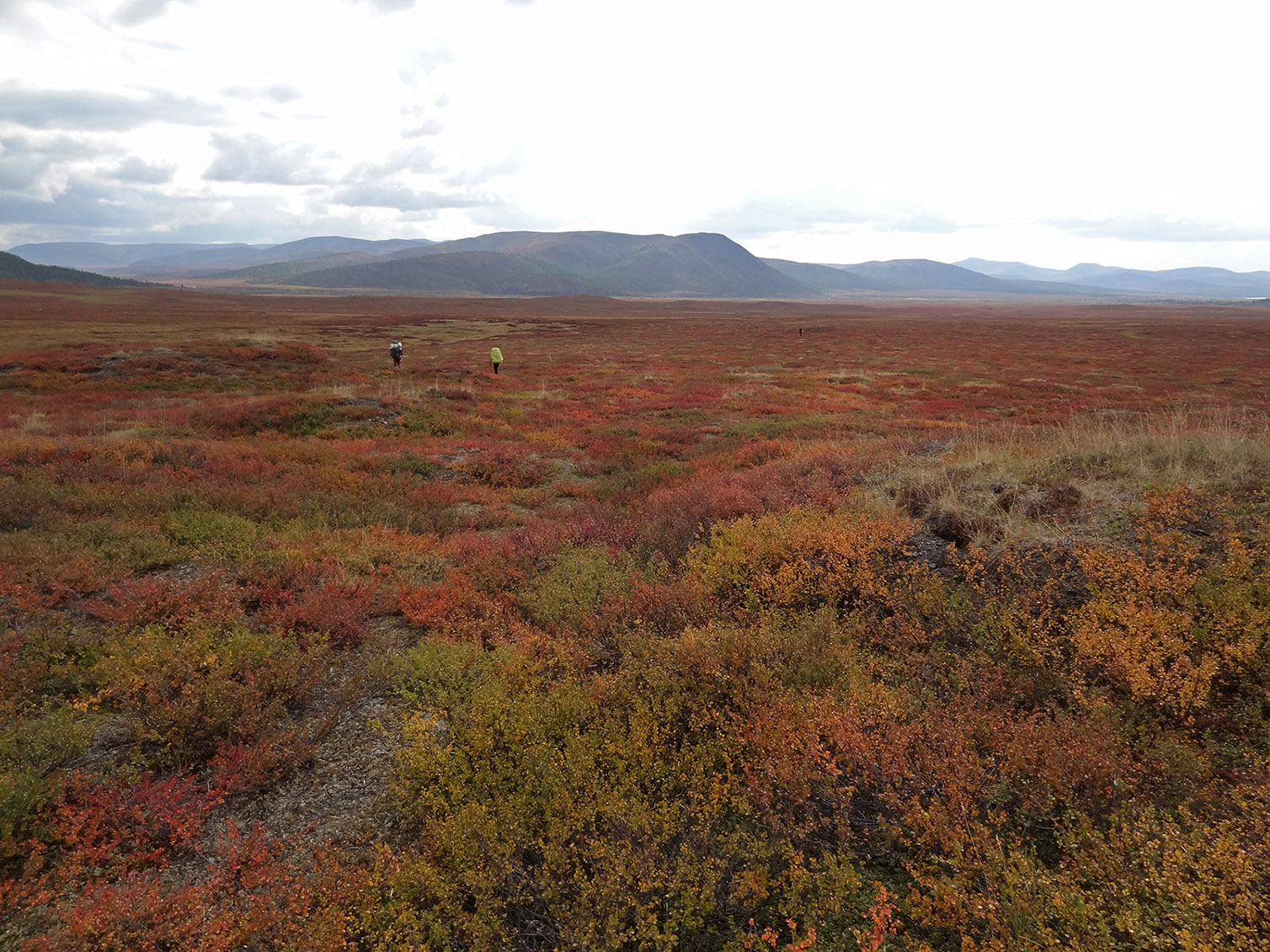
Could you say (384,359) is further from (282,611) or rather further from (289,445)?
(282,611)

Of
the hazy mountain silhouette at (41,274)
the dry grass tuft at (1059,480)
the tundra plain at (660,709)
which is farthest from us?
the hazy mountain silhouette at (41,274)

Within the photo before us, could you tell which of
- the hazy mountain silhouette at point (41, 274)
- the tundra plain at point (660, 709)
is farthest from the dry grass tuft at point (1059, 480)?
the hazy mountain silhouette at point (41, 274)

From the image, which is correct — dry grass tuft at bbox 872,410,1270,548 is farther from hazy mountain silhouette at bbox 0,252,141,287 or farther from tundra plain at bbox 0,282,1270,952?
hazy mountain silhouette at bbox 0,252,141,287

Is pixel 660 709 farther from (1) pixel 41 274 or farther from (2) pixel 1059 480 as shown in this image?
(1) pixel 41 274

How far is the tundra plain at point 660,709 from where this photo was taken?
3291 mm

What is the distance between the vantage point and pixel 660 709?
15.8 feet

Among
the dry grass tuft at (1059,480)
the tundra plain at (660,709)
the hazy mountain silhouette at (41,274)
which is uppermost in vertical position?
the hazy mountain silhouette at (41,274)

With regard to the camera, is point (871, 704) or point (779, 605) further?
point (779, 605)

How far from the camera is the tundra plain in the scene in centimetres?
329

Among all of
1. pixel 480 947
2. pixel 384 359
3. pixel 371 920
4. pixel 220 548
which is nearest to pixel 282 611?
pixel 220 548

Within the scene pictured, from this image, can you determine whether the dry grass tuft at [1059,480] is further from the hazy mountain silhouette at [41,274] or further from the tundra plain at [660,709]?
the hazy mountain silhouette at [41,274]

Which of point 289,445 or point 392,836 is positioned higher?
point 289,445

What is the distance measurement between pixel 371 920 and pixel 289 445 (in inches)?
569

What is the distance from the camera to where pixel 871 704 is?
4.45m
